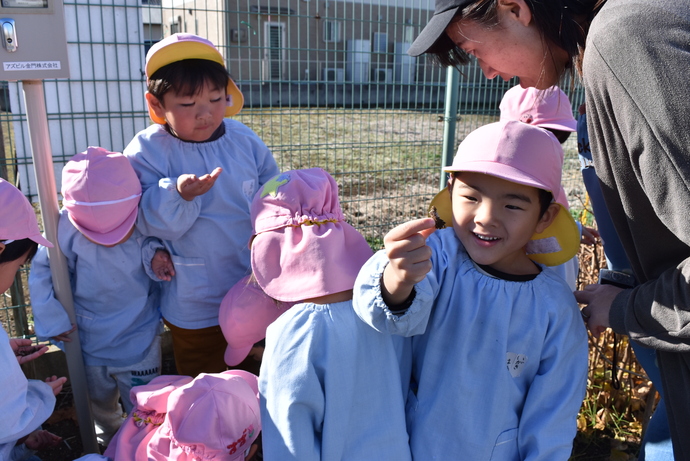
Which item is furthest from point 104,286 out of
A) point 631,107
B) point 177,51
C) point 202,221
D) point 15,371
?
point 631,107

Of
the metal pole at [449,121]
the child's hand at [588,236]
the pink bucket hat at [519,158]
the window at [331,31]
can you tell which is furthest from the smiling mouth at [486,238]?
the metal pole at [449,121]

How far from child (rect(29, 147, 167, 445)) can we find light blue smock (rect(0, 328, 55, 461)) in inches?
21.1

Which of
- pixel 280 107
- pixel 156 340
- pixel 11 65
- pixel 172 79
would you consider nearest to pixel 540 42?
pixel 172 79

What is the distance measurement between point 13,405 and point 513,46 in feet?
5.72

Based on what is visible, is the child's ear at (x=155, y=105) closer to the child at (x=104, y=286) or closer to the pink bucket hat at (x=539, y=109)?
the child at (x=104, y=286)

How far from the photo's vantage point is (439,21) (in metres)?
1.57

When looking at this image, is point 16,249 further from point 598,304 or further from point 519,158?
point 598,304

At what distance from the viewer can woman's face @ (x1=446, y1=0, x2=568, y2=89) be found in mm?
1471

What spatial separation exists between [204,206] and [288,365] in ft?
3.79

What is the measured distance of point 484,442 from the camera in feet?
5.03

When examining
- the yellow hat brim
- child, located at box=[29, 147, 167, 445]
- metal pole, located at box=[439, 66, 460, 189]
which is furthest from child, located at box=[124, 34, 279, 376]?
metal pole, located at box=[439, 66, 460, 189]

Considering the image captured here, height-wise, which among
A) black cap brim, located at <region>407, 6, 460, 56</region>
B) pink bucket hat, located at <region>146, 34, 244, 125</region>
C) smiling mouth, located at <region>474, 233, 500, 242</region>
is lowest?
smiling mouth, located at <region>474, 233, 500, 242</region>

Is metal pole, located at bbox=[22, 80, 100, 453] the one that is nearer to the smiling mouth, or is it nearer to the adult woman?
the adult woman

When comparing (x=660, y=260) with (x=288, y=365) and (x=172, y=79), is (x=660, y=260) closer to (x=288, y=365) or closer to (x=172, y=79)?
(x=288, y=365)
